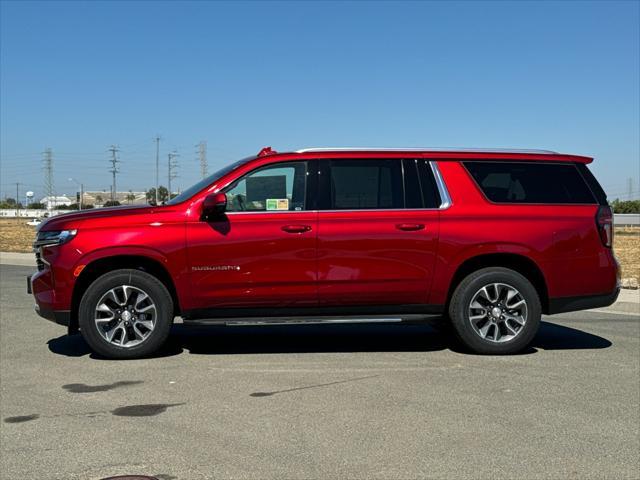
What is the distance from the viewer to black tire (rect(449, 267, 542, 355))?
22.1 feet

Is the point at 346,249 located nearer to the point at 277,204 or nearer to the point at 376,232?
the point at 376,232

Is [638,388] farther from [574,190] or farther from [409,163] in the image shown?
[409,163]

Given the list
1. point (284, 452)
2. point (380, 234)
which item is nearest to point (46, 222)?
point (380, 234)

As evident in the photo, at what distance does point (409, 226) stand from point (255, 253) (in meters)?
1.51

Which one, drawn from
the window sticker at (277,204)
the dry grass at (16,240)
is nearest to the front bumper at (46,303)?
the window sticker at (277,204)

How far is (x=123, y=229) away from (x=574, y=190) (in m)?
4.52

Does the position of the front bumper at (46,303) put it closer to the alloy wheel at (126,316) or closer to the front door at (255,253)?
the alloy wheel at (126,316)

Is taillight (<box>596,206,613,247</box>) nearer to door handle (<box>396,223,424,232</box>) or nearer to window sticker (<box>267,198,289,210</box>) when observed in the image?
door handle (<box>396,223,424,232</box>)

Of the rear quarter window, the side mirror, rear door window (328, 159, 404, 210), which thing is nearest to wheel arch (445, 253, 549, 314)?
the rear quarter window

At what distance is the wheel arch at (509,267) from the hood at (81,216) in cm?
303

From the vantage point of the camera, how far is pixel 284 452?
4.10 metres

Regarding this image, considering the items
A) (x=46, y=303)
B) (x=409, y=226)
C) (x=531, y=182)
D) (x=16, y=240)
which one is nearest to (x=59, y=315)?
(x=46, y=303)

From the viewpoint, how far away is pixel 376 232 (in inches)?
259

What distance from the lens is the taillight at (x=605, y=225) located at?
6926 mm
